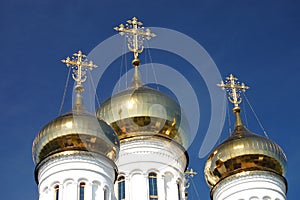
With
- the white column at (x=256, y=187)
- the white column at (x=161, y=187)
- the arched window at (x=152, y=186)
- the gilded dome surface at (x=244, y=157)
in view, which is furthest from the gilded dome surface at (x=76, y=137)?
the white column at (x=256, y=187)

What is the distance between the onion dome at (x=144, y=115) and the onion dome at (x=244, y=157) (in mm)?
1122

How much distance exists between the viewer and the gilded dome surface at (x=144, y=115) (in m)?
21.6

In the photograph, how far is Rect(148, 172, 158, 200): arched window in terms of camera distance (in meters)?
21.1

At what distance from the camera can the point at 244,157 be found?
21.2 m

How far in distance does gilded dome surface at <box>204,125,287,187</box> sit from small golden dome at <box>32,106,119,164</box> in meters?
2.81

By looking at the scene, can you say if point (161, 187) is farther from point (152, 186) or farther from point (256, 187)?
point (256, 187)

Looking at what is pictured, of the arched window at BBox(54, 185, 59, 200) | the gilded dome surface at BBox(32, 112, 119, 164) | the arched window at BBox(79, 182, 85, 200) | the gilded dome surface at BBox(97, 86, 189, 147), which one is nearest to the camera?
the arched window at BBox(79, 182, 85, 200)

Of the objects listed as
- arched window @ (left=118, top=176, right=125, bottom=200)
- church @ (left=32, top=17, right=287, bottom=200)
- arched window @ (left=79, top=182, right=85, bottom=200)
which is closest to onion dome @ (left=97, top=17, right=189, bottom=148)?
church @ (left=32, top=17, right=287, bottom=200)

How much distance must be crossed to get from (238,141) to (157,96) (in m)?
2.32

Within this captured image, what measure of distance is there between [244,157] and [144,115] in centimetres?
263

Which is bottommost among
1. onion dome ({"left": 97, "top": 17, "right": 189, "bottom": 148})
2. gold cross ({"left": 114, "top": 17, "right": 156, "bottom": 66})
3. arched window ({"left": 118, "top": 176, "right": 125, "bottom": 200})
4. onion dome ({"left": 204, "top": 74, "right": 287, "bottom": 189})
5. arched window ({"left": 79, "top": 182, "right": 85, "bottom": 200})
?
arched window ({"left": 79, "top": 182, "right": 85, "bottom": 200})

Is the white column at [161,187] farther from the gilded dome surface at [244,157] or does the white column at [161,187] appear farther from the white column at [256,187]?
the white column at [256,187]

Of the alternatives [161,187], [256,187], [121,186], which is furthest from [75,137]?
[256,187]

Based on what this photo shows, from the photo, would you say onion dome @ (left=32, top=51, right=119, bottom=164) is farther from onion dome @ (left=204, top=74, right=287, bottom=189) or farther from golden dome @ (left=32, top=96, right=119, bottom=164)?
onion dome @ (left=204, top=74, right=287, bottom=189)
